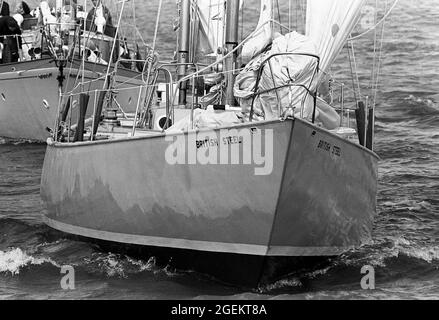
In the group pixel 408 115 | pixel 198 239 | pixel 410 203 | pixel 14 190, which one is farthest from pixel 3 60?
pixel 198 239

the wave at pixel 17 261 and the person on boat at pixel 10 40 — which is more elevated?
the person on boat at pixel 10 40

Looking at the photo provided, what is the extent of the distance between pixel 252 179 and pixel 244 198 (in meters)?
0.26

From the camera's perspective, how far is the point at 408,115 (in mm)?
25406

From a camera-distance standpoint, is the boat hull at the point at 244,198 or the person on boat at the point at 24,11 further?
the person on boat at the point at 24,11

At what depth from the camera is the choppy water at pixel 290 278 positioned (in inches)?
427

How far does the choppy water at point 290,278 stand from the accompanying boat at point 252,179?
0.30 meters

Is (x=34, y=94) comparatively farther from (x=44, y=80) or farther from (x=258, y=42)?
(x=258, y=42)

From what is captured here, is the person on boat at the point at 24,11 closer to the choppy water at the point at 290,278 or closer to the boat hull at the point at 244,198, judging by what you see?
the choppy water at the point at 290,278

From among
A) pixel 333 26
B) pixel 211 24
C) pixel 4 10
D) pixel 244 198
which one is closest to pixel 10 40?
pixel 4 10

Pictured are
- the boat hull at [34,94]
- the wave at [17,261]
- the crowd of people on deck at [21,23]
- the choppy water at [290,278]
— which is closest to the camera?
the choppy water at [290,278]

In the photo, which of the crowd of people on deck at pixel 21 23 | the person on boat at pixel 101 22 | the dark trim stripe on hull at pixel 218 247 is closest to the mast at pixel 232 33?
the dark trim stripe on hull at pixel 218 247

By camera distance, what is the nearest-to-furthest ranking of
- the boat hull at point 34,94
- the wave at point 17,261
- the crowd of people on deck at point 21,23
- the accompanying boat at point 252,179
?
the accompanying boat at point 252,179 → the wave at point 17,261 → the boat hull at point 34,94 → the crowd of people on deck at point 21,23

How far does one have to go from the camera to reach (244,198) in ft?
33.5
